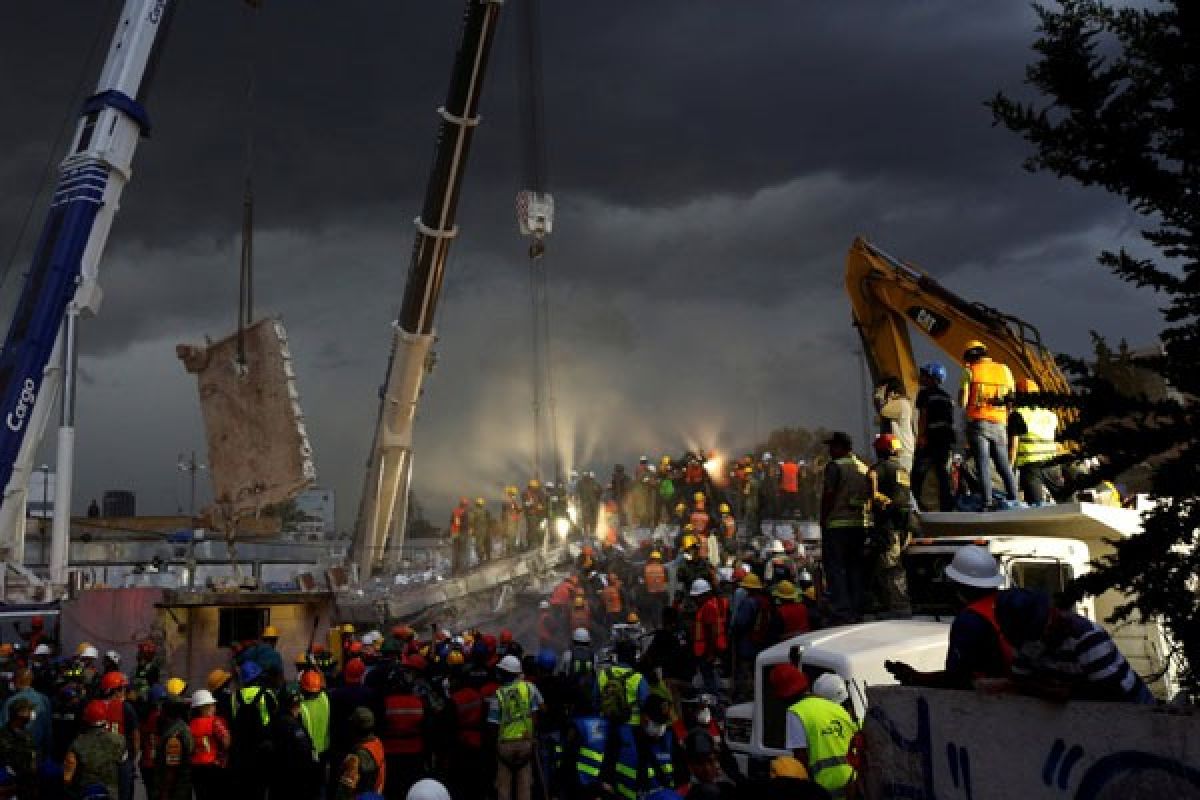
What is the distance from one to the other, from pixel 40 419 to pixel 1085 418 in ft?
78.9

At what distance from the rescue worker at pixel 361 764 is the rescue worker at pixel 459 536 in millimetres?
23824

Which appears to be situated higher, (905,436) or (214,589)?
(905,436)

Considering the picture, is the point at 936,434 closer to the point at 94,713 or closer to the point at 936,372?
the point at 936,372

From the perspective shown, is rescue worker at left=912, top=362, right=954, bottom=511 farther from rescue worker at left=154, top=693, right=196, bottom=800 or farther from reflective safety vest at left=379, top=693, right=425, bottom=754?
rescue worker at left=154, top=693, right=196, bottom=800

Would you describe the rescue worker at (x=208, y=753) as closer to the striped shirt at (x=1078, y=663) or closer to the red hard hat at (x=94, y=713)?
the red hard hat at (x=94, y=713)

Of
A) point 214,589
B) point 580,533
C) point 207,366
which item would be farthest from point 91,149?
point 580,533

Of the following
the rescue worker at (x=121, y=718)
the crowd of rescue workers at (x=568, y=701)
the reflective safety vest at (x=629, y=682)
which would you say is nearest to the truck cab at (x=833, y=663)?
the crowd of rescue workers at (x=568, y=701)

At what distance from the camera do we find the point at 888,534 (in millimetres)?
11047

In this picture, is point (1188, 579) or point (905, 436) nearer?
point (1188, 579)

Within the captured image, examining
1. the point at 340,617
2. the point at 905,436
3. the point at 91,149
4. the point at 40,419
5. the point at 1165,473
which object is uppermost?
the point at 91,149

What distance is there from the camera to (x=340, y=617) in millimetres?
24047

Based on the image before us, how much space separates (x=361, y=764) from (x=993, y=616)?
5120 millimetres

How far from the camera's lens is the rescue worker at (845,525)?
1130cm

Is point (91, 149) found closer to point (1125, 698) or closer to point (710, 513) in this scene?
point (710, 513)
